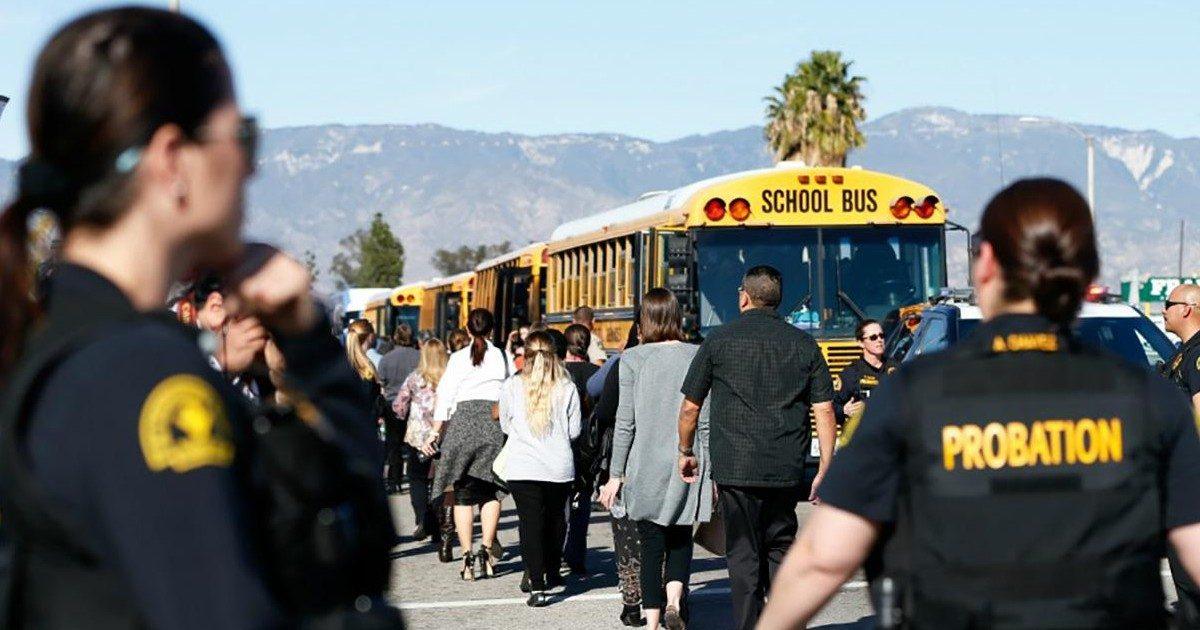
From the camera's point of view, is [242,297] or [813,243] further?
[813,243]

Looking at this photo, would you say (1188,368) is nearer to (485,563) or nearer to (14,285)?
(485,563)

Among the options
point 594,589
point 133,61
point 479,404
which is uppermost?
point 133,61

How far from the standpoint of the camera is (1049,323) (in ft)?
11.1

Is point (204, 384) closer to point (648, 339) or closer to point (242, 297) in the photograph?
point (242, 297)

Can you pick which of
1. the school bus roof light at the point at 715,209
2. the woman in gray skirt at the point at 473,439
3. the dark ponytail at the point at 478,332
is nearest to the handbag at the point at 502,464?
the woman in gray skirt at the point at 473,439

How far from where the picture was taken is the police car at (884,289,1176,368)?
13.3 metres

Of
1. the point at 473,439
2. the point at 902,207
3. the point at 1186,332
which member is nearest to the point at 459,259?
the point at 902,207

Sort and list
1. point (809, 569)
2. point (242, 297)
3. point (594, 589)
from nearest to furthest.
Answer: point (242, 297)
point (809, 569)
point (594, 589)

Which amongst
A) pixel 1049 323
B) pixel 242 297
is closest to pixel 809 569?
pixel 1049 323

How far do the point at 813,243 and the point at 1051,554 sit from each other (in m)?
13.7

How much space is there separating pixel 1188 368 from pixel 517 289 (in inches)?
739

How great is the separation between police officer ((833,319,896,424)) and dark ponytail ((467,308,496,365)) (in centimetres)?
264

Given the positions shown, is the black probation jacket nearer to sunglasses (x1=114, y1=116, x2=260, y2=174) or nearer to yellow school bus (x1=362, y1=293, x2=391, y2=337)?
sunglasses (x1=114, y1=116, x2=260, y2=174)

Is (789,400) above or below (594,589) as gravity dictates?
above
